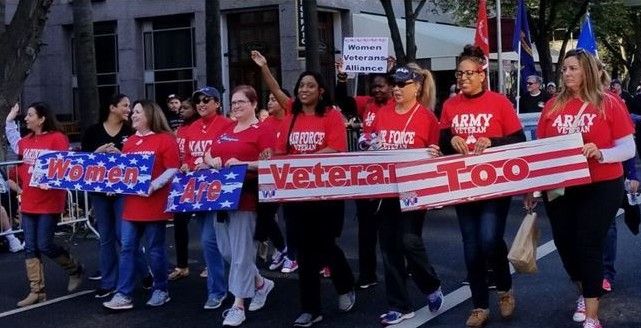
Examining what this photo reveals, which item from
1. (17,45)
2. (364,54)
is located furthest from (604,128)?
(364,54)

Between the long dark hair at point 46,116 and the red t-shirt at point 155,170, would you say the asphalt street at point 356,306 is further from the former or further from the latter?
the long dark hair at point 46,116

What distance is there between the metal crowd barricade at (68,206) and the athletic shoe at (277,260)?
11.0 feet

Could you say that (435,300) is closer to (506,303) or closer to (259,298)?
(506,303)

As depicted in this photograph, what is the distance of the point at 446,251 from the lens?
10.8 m

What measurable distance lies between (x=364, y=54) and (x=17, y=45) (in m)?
7.43

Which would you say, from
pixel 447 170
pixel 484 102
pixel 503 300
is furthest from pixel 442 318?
pixel 484 102

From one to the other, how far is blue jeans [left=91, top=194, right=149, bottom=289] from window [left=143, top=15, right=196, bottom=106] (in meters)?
22.3

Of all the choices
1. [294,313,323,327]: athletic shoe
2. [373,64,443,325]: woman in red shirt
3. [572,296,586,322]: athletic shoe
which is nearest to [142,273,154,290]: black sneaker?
[294,313,323,327]: athletic shoe

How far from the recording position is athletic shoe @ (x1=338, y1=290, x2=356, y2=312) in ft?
25.6

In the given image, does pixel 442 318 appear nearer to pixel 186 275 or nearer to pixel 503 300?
pixel 503 300

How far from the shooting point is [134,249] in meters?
8.16

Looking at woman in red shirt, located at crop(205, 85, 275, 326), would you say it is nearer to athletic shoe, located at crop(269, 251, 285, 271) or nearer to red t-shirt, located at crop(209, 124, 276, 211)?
red t-shirt, located at crop(209, 124, 276, 211)

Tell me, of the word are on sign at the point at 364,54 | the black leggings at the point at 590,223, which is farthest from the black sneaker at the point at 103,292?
the word are on sign at the point at 364,54

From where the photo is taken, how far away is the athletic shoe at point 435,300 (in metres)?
7.54
